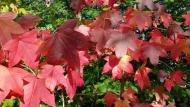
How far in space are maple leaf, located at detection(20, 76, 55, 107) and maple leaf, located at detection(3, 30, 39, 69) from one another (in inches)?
2.9

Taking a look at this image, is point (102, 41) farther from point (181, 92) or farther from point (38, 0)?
point (38, 0)

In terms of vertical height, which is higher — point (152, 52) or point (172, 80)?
point (152, 52)

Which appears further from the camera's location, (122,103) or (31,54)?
(122,103)

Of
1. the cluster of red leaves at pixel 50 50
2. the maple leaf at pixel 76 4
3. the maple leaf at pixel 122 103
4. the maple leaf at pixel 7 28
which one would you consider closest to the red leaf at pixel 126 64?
the cluster of red leaves at pixel 50 50

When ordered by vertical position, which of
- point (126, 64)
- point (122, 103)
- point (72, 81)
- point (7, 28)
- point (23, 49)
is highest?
point (7, 28)

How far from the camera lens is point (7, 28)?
4.69ft

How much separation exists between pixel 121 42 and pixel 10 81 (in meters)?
0.66

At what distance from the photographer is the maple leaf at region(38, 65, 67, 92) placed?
1.67 metres

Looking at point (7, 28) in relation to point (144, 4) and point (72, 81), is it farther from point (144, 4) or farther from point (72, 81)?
point (144, 4)

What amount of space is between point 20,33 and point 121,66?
103cm

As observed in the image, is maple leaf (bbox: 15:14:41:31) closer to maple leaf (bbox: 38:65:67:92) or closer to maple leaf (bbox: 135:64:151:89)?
maple leaf (bbox: 38:65:67:92)

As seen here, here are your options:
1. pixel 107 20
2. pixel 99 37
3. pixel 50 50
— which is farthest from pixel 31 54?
pixel 107 20

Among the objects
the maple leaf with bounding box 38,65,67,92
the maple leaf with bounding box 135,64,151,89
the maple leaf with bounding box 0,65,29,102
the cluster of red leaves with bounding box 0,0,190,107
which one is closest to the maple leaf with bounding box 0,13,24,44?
the cluster of red leaves with bounding box 0,0,190,107

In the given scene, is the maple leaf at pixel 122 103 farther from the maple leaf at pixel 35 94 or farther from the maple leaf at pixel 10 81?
the maple leaf at pixel 10 81
